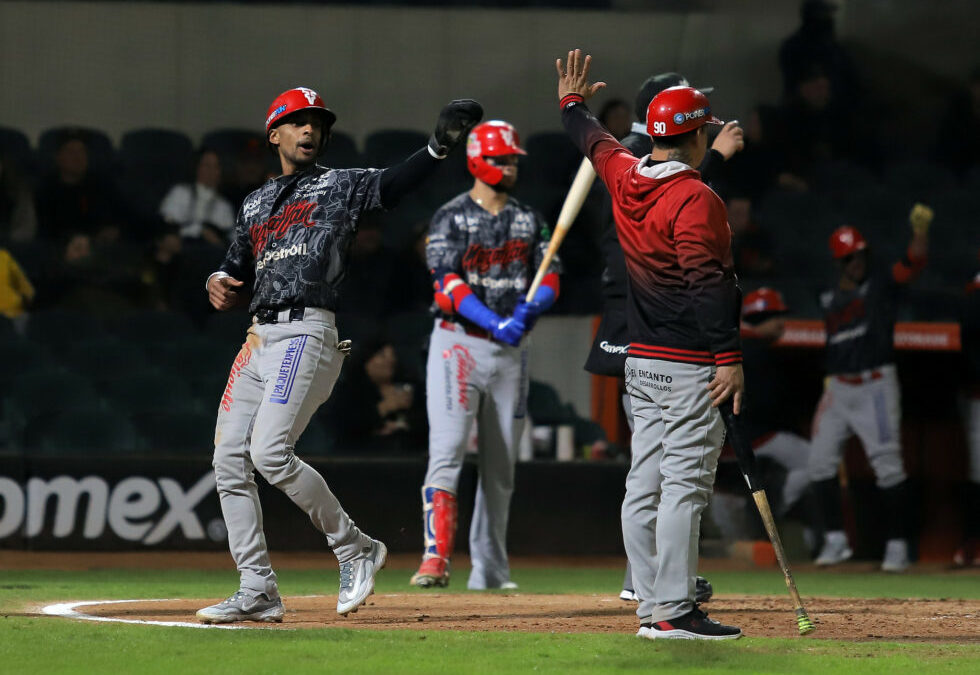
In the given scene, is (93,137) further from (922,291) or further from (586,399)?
(922,291)

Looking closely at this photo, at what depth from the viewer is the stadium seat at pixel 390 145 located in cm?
1266

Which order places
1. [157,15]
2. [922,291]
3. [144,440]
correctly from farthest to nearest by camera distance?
[157,15], [922,291], [144,440]

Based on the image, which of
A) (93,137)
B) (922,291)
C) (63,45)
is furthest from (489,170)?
(63,45)

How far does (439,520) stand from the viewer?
709 centimetres

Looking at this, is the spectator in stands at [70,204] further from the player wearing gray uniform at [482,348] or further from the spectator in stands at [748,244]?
the spectator in stands at [748,244]

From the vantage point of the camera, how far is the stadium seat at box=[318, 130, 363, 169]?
12492 mm

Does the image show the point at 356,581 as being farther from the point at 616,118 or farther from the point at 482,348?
the point at 616,118

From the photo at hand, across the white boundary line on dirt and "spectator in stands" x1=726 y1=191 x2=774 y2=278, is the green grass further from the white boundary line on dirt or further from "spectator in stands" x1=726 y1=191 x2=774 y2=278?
"spectator in stands" x1=726 y1=191 x2=774 y2=278

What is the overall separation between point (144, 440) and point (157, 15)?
16.9 feet

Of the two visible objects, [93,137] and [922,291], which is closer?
[922,291]

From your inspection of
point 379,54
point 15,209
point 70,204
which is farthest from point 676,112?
point 379,54

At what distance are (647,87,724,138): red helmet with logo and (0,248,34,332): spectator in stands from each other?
692cm

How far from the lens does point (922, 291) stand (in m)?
11.3

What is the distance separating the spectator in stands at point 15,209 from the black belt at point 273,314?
6.75 metres
